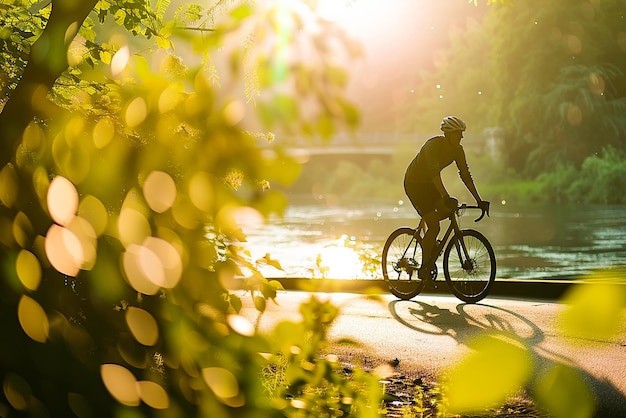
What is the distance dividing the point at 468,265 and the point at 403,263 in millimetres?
799

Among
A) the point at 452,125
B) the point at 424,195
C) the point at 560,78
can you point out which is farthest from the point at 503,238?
the point at 452,125

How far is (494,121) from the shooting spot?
46906mm

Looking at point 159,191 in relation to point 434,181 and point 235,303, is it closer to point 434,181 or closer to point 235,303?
point 235,303

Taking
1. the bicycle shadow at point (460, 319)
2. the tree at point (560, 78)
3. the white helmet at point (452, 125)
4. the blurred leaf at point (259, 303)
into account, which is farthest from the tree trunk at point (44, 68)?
the tree at point (560, 78)

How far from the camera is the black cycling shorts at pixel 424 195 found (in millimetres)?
8125

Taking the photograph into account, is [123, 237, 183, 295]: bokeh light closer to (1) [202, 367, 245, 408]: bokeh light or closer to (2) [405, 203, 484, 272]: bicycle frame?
(1) [202, 367, 245, 408]: bokeh light

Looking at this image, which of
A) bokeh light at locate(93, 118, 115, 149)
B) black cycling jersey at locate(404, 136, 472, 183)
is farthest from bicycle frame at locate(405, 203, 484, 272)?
bokeh light at locate(93, 118, 115, 149)

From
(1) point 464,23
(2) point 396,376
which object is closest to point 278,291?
(2) point 396,376

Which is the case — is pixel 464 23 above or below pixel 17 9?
above

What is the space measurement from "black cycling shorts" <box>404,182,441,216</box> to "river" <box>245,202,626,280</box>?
3.00 meters

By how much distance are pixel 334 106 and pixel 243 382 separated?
1.92 feet

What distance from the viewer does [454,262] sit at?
311 inches

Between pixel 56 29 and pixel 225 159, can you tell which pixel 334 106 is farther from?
pixel 56 29

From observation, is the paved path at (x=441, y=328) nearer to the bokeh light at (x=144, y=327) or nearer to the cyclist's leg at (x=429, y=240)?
the cyclist's leg at (x=429, y=240)
